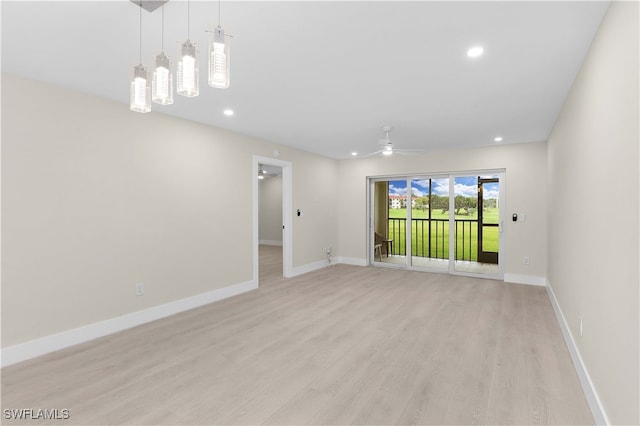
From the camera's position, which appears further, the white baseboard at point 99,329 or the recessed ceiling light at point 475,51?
the white baseboard at point 99,329

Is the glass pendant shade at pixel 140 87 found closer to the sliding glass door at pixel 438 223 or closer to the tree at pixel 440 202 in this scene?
the sliding glass door at pixel 438 223

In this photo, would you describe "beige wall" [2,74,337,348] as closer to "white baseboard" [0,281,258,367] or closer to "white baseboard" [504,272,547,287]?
"white baseboard" [0,281,258,367]

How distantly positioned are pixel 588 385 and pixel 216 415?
244 cm

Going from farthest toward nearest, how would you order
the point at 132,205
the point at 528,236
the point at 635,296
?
the point at 528,236
the point at 132,205
the point at 635,296

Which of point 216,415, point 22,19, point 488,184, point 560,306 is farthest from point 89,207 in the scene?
point 488,184

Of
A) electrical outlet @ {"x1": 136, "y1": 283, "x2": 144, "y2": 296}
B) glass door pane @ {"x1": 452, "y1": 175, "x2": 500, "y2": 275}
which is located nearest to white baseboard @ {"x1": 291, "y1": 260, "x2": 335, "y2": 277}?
glass door pane @ {"x1": 452, "y1": 175, "x2": 500, "y2": 275}

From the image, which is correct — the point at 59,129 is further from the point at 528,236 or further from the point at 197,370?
the point at 528,236

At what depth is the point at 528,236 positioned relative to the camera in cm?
529

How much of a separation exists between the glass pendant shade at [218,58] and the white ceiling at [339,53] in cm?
50

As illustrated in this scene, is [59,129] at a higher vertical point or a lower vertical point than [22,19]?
lower

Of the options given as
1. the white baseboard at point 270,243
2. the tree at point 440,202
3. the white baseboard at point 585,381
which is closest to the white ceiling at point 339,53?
the white baseboard at point 585,381

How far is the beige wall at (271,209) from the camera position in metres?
10.6

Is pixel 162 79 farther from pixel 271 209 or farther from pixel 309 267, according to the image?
pixel 271 209

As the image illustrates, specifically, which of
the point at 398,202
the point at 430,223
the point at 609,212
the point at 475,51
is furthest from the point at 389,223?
the point at 609,212
